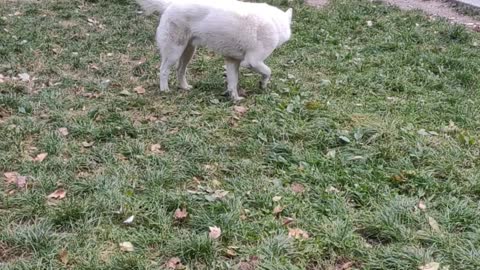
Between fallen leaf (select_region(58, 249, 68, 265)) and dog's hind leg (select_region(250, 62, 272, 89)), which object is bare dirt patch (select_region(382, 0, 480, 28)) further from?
fallen leaf (select_region(58, 249, 68, 265))

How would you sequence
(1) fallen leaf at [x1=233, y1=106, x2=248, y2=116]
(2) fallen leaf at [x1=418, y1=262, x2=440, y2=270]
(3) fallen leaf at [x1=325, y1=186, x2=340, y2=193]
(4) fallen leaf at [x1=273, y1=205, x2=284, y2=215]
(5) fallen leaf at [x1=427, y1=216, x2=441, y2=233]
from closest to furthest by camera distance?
(2) fallen leaf at [x1=418, y1=262, x2=440, y2=270]
(5) fallen leaf at [x1=427, y1=216, x2=441, y2=233]
(4) fallen leaf at [x1=273, y1=205, x2=284, y2=215]
(3) fallen leaf at [x1=325, y1=186, x2=340, y2=193]
(1) fallen leaf at [x1=233, y1=106, x2=248, y2=116]

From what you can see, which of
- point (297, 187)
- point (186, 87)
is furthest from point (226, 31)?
point (297, 187)

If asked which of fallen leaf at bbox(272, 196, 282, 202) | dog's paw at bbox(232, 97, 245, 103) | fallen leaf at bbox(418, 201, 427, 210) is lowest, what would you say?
dog's paw at bbox(232, 97, 245, 103)

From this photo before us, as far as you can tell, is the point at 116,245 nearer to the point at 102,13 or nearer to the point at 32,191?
the point at 32,191

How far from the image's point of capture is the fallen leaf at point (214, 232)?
3305 mm

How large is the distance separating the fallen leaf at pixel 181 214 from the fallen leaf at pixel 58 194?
833mm

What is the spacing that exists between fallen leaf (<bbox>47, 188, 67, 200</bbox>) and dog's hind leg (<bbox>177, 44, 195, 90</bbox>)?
8.50ft

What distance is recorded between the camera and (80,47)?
24.3 feet

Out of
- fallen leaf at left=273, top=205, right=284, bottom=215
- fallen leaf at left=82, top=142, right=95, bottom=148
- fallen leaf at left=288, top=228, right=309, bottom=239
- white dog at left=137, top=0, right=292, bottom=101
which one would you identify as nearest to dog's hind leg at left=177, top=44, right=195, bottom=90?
white dog at left=137, top=0, right=292, bottom=101

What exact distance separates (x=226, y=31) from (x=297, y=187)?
7.24 ft

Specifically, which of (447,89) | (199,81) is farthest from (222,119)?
(447,89)

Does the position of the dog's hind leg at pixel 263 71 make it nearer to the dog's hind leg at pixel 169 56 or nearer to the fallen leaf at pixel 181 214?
the dog's hind leg at pixel 169 56

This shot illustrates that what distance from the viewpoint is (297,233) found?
3.39 m

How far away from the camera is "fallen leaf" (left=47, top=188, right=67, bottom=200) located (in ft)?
12.3
